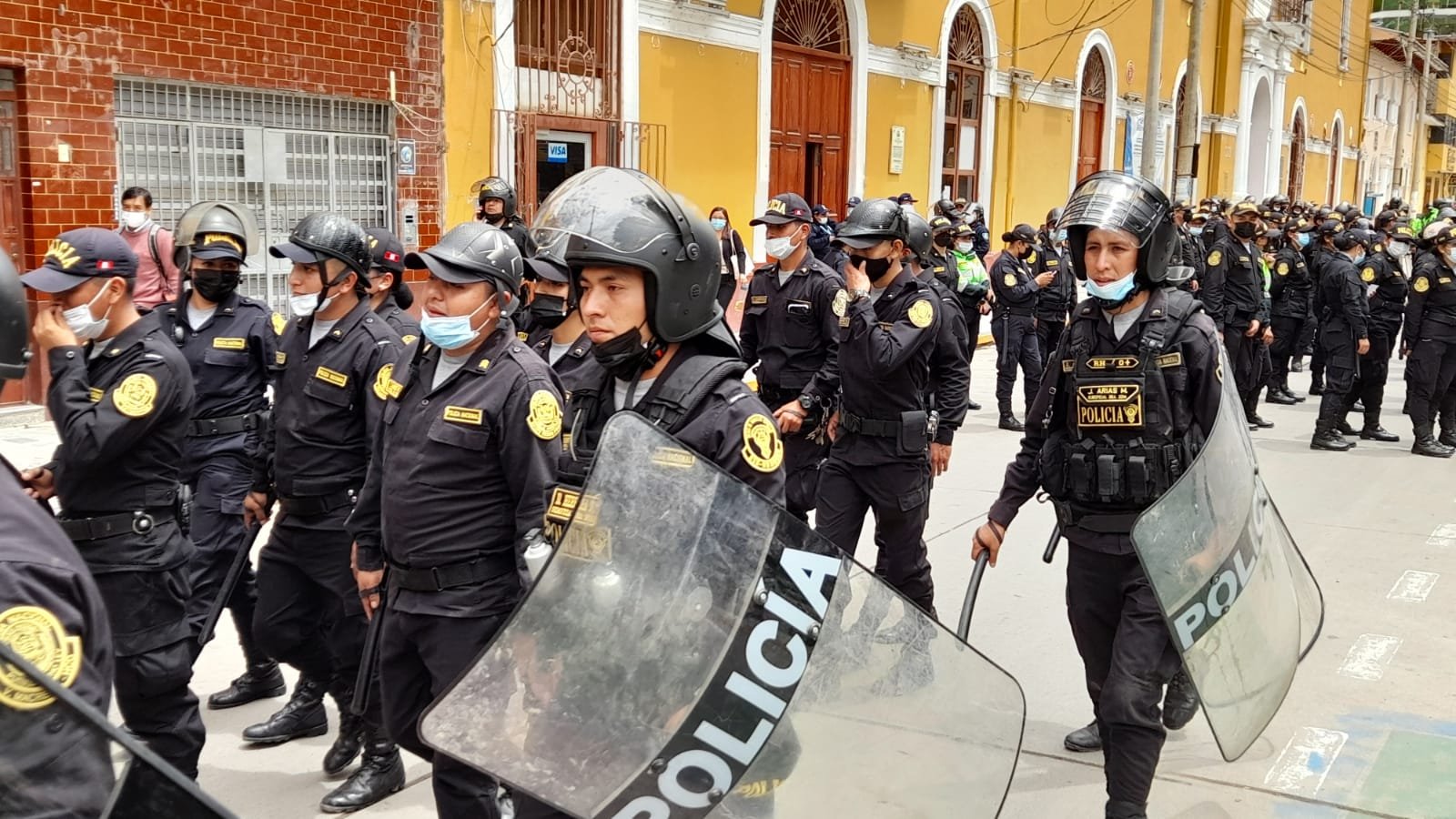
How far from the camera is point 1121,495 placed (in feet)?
13.3

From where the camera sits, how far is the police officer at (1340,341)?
11.2 m

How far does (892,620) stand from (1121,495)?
182cm

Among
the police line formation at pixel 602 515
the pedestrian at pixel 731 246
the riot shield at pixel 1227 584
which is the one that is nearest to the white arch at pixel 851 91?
the pedestrian at pixel 731 246

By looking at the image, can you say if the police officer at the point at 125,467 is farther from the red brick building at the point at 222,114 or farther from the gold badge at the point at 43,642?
the red brick building at the point at 222,114

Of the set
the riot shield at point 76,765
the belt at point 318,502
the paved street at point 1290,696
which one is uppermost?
the riot shield at point 76,765

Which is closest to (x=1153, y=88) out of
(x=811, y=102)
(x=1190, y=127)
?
(x=1190, y=127)

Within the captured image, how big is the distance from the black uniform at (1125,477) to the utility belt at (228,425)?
307 centimetres

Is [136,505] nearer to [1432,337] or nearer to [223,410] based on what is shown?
[223,410]

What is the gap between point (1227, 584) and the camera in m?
3.63

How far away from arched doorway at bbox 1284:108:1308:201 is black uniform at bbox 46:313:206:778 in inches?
1669

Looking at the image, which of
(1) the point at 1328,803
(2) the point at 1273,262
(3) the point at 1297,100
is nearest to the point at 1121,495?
(1) the point at 1328,803

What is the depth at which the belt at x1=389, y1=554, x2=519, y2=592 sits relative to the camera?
347 cm

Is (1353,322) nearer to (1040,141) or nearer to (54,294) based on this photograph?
(54,294)

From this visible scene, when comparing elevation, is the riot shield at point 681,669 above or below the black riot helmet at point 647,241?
below
